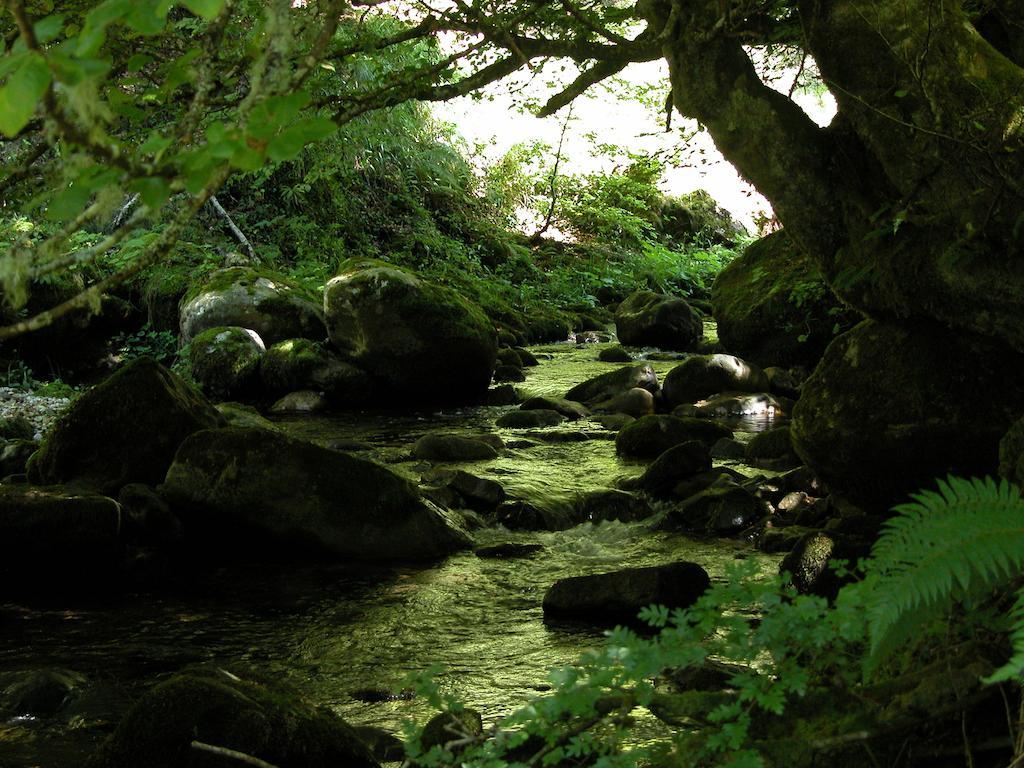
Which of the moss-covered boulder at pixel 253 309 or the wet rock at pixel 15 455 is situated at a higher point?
the moss-covered boulder at pixel 253 309

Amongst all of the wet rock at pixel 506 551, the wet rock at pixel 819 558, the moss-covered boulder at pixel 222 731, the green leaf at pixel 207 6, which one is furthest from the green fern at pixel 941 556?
the wet rock at pixel 506 551

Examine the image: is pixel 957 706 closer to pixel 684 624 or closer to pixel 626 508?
pixel 684 624

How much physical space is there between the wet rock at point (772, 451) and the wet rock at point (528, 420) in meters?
2.44

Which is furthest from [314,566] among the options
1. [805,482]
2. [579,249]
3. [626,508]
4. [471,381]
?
[579,249]

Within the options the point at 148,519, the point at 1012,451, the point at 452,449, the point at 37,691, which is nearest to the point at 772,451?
the point at 452,449

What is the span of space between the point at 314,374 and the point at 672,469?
565 centimetres

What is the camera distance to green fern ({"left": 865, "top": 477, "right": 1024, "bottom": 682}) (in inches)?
70.2

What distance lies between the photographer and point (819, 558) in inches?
213

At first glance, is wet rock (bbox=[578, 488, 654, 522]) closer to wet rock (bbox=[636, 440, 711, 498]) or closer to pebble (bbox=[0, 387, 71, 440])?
wet rock (bbox=[636, 440, 711, 498])

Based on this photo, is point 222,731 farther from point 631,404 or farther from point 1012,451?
point 631,404

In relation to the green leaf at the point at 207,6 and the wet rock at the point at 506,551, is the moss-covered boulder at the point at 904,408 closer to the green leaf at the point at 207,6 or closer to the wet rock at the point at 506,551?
the wet rock at the point at 506,551

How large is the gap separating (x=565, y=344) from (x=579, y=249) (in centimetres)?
693

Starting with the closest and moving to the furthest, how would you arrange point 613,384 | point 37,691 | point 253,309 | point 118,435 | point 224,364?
point 37,691
point 118,435
point 613,384
point 224,364
point 253,309

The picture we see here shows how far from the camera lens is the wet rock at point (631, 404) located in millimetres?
11242
